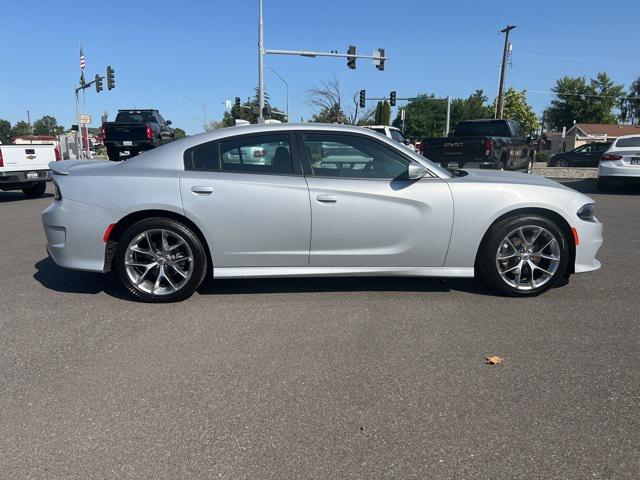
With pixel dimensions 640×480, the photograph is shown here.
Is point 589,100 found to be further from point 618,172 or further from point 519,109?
point 618,172

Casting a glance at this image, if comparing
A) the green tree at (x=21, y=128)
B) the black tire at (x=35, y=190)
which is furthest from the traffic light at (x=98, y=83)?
the green tree at (x=21, y=128)

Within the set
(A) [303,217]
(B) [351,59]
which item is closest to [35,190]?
(A) [303,217]

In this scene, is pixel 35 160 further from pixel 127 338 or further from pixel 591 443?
pixel 591 443

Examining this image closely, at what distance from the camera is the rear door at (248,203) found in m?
4.38

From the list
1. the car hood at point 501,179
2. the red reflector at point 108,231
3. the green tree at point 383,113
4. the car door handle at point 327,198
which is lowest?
the red reflector at point 108,231

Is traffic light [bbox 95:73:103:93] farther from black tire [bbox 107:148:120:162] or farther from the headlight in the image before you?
the headlight

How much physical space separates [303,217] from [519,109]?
89444 mm

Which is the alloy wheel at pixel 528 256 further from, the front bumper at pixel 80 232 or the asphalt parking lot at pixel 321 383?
the front bumper at pixel 80 232

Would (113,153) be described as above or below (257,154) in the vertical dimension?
below

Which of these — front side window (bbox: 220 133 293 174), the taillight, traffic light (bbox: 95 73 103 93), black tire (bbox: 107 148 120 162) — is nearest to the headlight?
front side window (bbox: 220 133 293 174)

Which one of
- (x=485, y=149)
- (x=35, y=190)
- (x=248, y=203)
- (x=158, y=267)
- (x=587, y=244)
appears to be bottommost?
(x=35, y=190)

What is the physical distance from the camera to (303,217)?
4383mm

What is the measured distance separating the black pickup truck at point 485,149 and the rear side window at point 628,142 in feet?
8.59

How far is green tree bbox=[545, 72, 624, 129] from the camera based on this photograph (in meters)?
79.5
